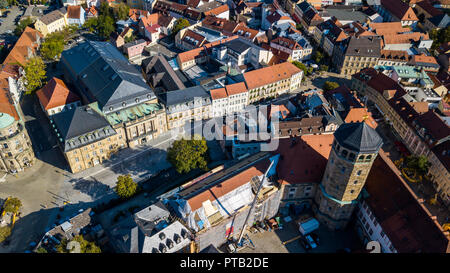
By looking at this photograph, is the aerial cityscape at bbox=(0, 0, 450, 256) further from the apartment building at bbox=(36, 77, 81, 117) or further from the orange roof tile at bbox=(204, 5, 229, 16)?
the orange roof tile at bbox=(204, 5, 229, 16)

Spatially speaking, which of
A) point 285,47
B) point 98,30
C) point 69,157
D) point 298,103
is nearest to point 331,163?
point 298,103

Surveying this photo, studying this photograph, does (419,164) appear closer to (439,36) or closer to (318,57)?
(318,57)

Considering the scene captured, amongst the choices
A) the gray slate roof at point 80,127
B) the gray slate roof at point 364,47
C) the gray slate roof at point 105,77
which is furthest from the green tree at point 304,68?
the gray slate roof at point 80,127

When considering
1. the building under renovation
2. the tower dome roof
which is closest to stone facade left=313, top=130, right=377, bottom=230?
the tower dome roof

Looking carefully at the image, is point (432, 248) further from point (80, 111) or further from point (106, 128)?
point (80, 111)

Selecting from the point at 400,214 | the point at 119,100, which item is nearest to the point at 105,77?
the point at 119,100

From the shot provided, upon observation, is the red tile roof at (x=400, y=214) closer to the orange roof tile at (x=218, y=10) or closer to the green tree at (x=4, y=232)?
the green tree at (x=4, y=232)
